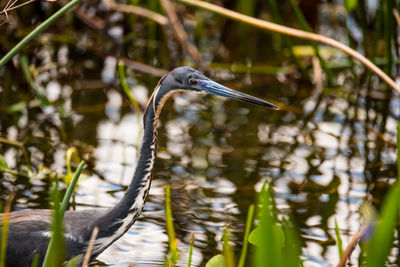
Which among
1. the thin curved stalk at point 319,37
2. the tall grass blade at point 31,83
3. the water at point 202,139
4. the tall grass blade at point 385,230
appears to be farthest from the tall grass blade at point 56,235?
the tall grass blade at point 31,83

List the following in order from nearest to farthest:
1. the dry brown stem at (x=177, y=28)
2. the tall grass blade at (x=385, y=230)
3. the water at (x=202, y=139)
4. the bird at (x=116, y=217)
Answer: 1. the tall grass blade at (x=385, y=230)
2. the bird at (x=116, y=217)
3. the water at (x=202, y=139)
4. the dry brown stem at (x=177, y=28)

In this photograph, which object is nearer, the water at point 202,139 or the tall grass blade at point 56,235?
the tall grass blade at point 56,235

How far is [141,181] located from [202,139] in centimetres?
239

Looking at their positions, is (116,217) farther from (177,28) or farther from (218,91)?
(177,28)

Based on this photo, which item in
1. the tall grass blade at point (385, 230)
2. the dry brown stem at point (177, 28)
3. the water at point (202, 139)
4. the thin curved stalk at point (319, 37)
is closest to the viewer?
the tall grass blade at point (385, 230)

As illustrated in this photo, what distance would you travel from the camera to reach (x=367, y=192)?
5156mm

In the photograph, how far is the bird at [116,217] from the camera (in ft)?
11.5

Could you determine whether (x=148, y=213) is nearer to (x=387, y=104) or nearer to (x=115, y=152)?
(x=115, y=152)

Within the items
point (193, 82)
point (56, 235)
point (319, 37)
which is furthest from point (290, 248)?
point (319, 37)

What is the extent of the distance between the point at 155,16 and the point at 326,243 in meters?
2.93

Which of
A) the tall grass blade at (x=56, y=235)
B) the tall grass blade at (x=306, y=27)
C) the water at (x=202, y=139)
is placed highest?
the tall grass blade at (x=306, y=27)

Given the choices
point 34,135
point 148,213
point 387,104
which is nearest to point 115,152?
point 34,135

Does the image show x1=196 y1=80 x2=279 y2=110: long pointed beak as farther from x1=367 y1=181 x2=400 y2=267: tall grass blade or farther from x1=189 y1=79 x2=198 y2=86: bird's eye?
x1=367 y1=181 x2=400 y2=267: tall grass blade

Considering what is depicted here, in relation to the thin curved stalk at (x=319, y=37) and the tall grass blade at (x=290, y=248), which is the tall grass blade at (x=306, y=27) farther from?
the tall grass blade at (x=290, y=248)
